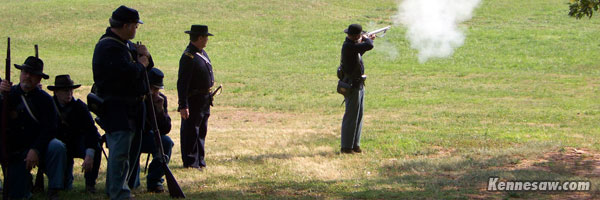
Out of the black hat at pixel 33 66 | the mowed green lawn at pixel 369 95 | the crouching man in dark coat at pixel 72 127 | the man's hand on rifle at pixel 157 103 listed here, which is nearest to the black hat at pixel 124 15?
the black hat at pixel 33 66

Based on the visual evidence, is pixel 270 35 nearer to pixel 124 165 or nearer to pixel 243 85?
pixel 243 85

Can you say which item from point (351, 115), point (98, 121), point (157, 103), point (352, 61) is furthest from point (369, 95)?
point (98, 121)

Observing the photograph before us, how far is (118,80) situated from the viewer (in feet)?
20.6

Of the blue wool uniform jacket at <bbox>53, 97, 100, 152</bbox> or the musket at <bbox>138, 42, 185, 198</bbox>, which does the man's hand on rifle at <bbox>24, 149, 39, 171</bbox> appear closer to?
the blue wool uniform jacket at <bbox>53, 97, 100, 152</bbox>

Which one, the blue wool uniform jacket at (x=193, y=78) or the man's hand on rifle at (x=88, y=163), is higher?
the blue wool uniform jacket at (x=193, y=78)

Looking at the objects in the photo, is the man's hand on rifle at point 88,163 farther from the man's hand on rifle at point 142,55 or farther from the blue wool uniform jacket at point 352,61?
the blue wool uniform jacket at point 352,61

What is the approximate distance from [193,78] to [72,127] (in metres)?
1.83

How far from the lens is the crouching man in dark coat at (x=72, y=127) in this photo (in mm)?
7316

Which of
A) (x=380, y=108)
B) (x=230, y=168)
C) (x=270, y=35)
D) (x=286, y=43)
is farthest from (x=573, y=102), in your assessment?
(x=270, y=35)
